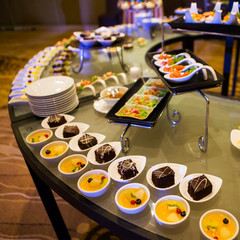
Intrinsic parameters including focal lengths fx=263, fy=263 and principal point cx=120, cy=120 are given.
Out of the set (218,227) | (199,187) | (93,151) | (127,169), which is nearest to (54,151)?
(93,151)

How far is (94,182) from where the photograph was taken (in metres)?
1.26

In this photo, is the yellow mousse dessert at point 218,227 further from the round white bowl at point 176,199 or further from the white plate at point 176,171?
the white plate at point 176,171

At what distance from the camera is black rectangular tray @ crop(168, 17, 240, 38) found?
141 cm

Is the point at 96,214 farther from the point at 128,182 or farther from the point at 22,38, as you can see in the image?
the point at 22,38

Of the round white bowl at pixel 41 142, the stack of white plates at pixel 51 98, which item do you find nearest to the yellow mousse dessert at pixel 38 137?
the round white bowl at pixel 41 142

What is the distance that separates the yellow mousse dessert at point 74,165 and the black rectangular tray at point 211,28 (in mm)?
1021

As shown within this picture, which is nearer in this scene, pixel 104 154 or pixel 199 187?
pixel 199 187

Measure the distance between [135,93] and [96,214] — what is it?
37.1 inches

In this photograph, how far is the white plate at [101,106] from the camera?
1.90m

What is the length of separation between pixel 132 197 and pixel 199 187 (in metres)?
0.29

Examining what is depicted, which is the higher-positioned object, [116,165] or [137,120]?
[137,120]

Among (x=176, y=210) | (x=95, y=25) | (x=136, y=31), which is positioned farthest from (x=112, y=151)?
(x=95, y=25)

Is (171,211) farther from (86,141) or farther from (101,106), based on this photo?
(101,106)

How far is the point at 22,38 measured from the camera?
907 centimetres
